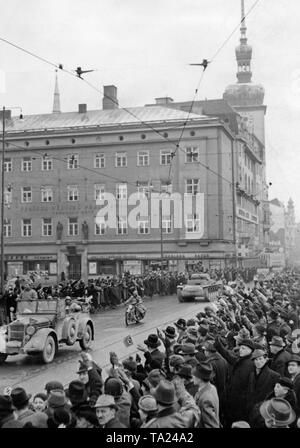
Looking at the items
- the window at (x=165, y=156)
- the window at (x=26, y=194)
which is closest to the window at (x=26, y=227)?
the window at (x=26, y=194)

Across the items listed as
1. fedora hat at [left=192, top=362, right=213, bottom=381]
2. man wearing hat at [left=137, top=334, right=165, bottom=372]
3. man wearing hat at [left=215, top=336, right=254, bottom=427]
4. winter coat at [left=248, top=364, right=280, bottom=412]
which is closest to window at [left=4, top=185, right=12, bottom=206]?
man wearing hat at [left=137, top=334, right=165, bottom=372]

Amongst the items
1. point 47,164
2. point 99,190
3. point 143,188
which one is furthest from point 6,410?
point 47,164

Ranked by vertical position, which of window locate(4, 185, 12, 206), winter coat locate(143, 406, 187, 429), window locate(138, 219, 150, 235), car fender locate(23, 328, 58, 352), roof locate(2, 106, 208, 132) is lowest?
car fender locate(23, 328, 58, 352)

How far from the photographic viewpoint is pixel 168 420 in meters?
5.42

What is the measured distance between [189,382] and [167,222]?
4885 centimetres

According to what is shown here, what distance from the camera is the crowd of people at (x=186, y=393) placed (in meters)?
5.52

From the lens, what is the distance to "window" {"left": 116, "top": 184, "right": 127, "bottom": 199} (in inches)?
2255

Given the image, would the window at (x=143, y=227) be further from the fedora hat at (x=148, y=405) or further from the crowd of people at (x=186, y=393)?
the fedora hat at (x=148, y=405)

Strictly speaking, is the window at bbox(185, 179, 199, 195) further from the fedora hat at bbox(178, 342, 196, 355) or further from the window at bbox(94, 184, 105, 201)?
the fedora hat at bbox(178, 342, 196, 355)

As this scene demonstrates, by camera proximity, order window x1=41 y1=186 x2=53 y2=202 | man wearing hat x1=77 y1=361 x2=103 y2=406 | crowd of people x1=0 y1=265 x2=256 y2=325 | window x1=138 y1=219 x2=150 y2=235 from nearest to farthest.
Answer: man wearing hat x1=77 y1=361 x2=103 y2=406, crowd of people x1=0 y1=265 x2=256 y2=325, window x1=138 y1=219 x2=150 y2=235, window x1=41 y1=186 x2=53 y2=202

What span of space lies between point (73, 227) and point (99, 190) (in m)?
4.45

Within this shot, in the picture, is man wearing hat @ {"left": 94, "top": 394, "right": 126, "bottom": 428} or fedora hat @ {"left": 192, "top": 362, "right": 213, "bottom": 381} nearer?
man wearing hat @ {"left": 94, "top": 394, "right": 126, "bottom": 428}

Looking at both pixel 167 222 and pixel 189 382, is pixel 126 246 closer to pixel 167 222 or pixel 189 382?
pixel 167 222
